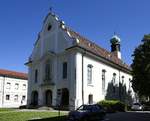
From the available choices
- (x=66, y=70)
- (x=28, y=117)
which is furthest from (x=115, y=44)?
(x=28, y=117)

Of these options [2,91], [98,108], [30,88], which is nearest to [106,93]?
[30,88]

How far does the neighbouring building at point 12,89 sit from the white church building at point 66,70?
1913cm

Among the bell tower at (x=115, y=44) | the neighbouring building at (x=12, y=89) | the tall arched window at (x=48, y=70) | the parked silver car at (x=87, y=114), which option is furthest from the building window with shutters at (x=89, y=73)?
the neighbouring building at (x=12, y=89)

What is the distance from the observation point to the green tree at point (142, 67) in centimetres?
3853

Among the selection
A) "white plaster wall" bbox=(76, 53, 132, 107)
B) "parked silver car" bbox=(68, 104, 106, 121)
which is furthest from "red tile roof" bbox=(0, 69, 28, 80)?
"parked silver car" bbox=(68, 104, 106, 121)

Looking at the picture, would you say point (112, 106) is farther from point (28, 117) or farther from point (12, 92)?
point (12, 92)

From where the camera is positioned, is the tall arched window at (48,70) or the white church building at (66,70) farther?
the tall arched window at (48,70)

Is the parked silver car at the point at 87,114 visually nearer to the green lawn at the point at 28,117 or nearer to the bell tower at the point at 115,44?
the green lawn at the point at 28,117

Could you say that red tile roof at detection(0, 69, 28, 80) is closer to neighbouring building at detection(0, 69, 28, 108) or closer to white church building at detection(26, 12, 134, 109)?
neighbouring building at detection(0, 69, 28, 108)

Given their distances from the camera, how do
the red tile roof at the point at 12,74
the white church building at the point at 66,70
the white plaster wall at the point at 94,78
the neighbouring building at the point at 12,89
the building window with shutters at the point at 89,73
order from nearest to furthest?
the white plaster wall at the point at 94,78, the white church building at the point at 66,70, the building window with shutters at the point at 89,73, the neighbouring building at the point at 12,89, the red tile roof at the point at 12,74

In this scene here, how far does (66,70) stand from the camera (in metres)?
39.1

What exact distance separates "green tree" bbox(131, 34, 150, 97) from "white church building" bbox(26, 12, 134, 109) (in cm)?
530

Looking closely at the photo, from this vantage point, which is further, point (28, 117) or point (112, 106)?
point (112, 106)

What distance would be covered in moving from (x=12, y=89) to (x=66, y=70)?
102ft
